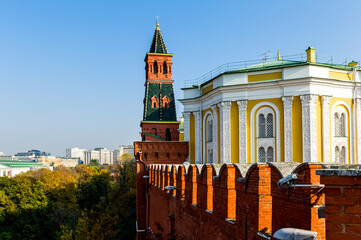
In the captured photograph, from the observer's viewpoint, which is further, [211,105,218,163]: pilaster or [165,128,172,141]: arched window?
[165,128,172,141]: arched window

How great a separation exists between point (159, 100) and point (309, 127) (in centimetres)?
1638

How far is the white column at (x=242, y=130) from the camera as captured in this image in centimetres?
2339

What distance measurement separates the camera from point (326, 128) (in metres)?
21.9

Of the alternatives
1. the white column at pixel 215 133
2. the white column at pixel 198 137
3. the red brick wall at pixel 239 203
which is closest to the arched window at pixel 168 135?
the white column at pixel 198 137

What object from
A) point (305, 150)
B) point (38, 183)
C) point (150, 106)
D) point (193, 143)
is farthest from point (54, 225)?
point (305, 150)

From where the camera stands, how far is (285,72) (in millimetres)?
22250

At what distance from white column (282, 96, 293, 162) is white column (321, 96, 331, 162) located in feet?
5.89

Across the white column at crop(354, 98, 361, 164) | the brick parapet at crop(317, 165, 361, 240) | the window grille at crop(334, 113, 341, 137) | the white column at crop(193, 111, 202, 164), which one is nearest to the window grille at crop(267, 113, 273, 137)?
the window grille at crop(334, 113, 341, 137)

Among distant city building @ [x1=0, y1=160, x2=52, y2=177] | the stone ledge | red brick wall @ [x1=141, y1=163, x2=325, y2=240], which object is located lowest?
distant city building @ [x1=0, y1=160, x2=52, y2=177]

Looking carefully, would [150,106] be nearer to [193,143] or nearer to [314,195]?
[193,143]

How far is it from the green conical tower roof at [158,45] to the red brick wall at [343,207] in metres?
33.5

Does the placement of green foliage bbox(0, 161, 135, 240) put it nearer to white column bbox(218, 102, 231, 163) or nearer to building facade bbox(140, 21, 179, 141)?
building facade bbox(140, 21, 179, 141)

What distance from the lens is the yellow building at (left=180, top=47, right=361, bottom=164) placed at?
21.8 meters

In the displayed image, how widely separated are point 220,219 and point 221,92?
1614 centimetres
